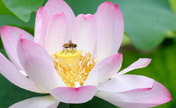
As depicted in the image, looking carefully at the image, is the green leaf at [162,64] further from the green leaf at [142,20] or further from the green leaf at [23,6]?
the green leaf at [23,6]

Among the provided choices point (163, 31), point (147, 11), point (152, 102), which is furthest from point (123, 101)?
point (147, 11)

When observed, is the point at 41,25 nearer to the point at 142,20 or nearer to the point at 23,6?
the point at 23,6

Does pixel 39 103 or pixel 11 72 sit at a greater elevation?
pixel 11 72

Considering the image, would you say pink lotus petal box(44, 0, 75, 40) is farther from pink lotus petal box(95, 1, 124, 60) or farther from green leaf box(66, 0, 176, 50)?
green leaf box(66, 0, 176, 50)

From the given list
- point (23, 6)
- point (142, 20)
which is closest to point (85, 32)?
point (23, 6)

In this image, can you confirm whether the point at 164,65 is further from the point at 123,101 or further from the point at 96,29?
the point at 123,101

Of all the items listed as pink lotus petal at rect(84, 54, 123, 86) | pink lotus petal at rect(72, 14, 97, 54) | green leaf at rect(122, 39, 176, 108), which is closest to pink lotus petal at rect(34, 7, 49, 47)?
pink lotus petal at rect(72, 14, 97, 54)
